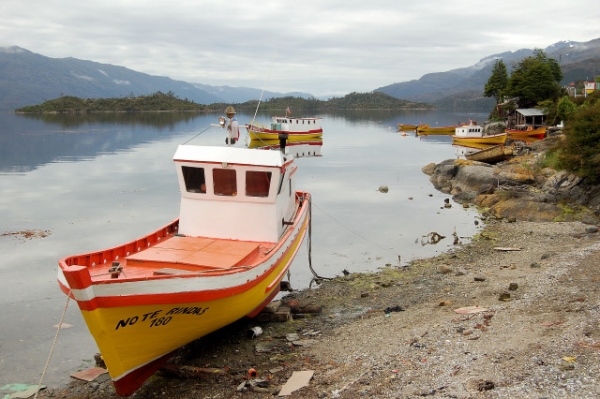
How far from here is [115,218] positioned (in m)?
26.3

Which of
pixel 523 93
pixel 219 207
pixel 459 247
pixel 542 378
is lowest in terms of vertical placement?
pixel 459 247

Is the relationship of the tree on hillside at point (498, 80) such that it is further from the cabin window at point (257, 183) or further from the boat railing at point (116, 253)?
the boat railing at point (116, 253)

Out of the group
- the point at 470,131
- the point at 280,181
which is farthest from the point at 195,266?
the point at 470,131

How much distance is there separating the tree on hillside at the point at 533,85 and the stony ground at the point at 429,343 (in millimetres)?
52282

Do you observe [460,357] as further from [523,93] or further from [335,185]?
[523,93]

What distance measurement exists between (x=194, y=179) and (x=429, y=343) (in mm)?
6996

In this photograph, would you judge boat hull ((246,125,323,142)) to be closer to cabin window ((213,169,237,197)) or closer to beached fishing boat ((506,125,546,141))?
beached fishing boat ((506,125,546,141))

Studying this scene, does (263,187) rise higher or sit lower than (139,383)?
higher

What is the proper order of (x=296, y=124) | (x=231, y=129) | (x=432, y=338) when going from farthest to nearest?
(x=296, y=124) → (x=231, y=129) → (x=432, y=338)

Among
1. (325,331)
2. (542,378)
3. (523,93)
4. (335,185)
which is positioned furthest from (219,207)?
(523,93)

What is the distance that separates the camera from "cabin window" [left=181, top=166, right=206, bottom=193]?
44.6ft

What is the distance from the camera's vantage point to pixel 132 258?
449 inches

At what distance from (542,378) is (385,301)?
6994 millimetres

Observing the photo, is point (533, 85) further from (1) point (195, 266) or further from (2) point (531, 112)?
(1) point (195, 266)
